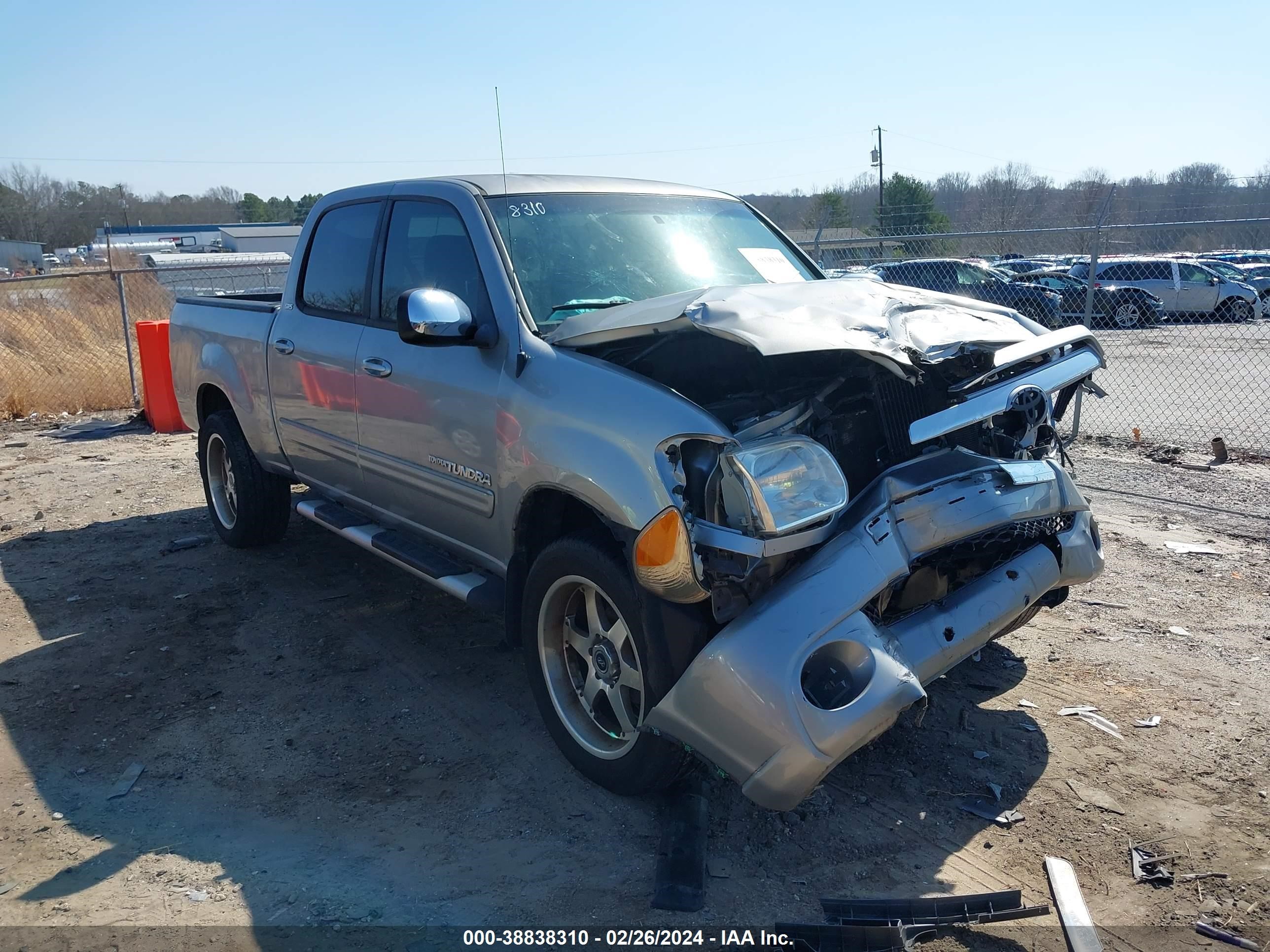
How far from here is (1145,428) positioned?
10.1m

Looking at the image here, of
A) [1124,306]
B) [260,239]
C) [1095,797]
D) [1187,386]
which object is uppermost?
[260,239]

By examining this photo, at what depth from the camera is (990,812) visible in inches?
131

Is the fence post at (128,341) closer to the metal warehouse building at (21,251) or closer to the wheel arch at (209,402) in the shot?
the wheel arch at (209,402)

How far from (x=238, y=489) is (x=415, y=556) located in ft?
7.62

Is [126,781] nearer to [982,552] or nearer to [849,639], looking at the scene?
[849,639]

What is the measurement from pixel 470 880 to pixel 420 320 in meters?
1.88

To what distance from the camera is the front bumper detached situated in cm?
274

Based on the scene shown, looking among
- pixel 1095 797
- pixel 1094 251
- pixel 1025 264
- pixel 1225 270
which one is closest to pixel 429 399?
pixel 1095 797

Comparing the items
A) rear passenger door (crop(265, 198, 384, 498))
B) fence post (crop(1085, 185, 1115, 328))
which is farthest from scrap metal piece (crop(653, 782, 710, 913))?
fence post (crop(1085, 185, 1115, 328))

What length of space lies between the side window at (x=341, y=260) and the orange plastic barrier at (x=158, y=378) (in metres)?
6.13

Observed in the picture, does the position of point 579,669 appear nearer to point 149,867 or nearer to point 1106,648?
point 149,867

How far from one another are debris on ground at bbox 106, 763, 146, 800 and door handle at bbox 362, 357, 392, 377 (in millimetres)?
1821

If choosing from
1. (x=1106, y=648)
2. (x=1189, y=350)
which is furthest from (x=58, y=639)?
(x=1189, y=350)

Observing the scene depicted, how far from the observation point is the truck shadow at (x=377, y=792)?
3.00m
